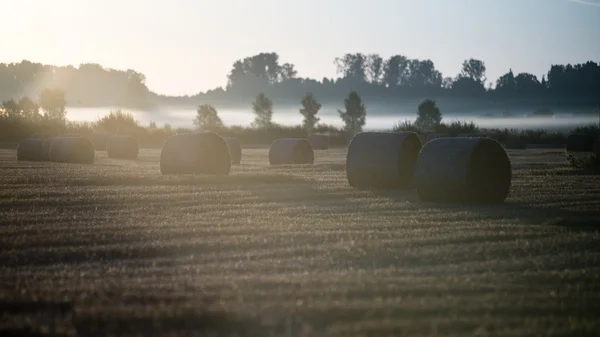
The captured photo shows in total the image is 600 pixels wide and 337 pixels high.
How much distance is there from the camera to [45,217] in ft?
36.0

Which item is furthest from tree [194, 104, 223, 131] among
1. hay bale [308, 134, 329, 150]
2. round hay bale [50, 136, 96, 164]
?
round hay bale [50, 136, 96, 164]

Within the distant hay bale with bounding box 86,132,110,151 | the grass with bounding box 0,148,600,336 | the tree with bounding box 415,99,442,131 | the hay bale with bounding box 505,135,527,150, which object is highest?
the tree with bounding box 415,99,442,131

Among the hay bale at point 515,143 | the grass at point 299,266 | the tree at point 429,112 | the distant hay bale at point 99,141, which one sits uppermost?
the tree at point 429,112

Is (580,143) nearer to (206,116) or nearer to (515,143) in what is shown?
(515,143)

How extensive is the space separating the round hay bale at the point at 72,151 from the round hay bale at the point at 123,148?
5.08 metres

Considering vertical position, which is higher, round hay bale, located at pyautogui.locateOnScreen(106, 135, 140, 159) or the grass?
round hay bale, located at pyautogui.locateOnScreen(106, 135, 140, 159)

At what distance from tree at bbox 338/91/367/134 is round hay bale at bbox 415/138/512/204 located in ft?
287

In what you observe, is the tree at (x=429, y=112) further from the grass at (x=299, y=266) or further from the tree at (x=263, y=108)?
the grass at (x=299, y=266)

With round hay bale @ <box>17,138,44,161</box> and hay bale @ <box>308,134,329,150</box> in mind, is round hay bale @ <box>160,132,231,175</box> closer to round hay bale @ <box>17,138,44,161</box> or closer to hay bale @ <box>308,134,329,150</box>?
round hay bale @ <box>17,138,44,161</box>

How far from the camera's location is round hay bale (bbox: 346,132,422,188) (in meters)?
15.3

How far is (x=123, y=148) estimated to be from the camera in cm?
3497

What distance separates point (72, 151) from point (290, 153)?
8.13 m

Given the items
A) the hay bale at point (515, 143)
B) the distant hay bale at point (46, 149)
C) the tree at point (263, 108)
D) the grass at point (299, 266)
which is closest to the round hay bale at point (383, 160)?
the grass at point (299, 266)

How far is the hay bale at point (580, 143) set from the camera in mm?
40219
